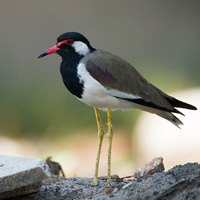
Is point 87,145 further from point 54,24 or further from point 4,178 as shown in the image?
point 4,178

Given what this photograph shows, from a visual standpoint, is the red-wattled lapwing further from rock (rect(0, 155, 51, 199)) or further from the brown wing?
rock (rect(0, 155, 51, 199))

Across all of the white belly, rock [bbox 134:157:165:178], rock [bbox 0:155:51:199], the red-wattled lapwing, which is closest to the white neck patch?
the red-wattled lapwing

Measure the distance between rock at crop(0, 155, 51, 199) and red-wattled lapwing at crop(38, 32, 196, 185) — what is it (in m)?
0.55

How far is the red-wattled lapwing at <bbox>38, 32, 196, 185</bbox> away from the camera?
3037 mm

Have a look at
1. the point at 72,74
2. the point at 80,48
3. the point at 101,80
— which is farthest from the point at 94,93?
the point at 80,48

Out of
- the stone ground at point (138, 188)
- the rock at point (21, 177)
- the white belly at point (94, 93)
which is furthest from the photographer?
the white belly at point (94, 93)

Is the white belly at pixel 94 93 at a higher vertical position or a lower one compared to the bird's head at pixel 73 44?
lower

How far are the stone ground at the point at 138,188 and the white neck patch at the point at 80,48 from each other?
1004 millimetres

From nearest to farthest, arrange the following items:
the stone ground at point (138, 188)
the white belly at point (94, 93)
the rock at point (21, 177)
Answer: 1. the stone ground at point (138, 188)
2. the rock at point (21, 177)
3. the white belly at point (94, 93)

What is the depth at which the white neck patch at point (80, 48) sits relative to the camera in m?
3.17

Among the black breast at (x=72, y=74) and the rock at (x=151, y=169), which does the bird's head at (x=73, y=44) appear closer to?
the black breast at (x=72, y=74)

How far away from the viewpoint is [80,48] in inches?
125

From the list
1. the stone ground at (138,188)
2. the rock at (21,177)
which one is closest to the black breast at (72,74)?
the rock at (21,177)

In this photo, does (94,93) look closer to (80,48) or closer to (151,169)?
(80,48)
